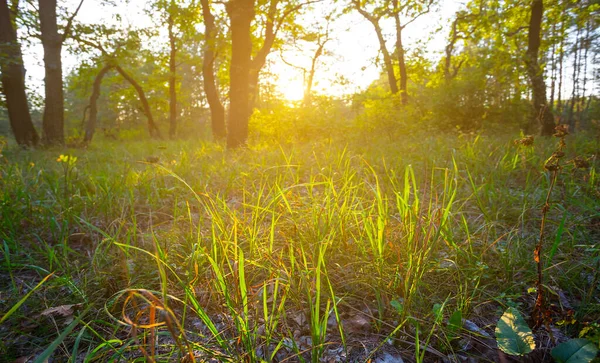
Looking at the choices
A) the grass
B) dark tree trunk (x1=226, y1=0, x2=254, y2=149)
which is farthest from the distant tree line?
the grass

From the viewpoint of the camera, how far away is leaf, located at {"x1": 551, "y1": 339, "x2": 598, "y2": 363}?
858mm

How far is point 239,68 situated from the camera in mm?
6516

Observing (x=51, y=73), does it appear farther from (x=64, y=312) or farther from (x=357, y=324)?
(x=357, y=324)

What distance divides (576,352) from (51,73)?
1182 centimetres

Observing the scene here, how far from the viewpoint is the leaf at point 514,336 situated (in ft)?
3.11

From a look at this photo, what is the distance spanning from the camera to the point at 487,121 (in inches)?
391

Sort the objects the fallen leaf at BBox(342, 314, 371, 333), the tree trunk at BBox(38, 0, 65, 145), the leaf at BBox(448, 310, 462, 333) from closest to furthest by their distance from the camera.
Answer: the leaf at BBox(448, 310, 462, 333) < the fallen leaf at BBox(342, 314, 371, 333) < the tree trunk at BBox(38, 0, 65, 145)

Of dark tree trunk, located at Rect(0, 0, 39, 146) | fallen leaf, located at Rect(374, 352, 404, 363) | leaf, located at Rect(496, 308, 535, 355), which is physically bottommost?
fallen leaf, located at Rect(374, 352, 404, 363)

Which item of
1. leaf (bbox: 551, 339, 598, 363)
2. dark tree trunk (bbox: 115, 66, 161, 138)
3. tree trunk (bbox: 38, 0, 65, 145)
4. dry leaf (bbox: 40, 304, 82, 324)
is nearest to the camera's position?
leaf (bbox: 551, 339, 598, 363)

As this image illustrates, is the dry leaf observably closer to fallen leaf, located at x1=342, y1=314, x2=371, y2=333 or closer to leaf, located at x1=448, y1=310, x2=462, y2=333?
fallen leaf, located at x1=342, y1=314, x2=371, y2=333

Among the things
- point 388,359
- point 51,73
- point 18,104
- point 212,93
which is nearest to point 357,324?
point 388,359

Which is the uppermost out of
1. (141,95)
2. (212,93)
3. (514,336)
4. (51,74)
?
(141,95)

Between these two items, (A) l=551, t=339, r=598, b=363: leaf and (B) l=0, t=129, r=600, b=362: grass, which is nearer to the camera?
(A) l=551, t=339, r=598, b=363: leaf

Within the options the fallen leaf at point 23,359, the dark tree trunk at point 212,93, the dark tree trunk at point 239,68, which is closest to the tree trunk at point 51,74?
the dark tree trunk at point 212,93
